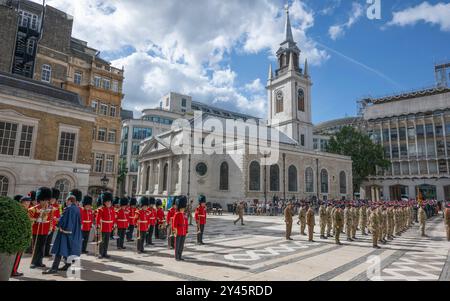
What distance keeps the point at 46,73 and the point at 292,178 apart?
113 ft

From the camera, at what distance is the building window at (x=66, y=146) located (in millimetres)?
20375

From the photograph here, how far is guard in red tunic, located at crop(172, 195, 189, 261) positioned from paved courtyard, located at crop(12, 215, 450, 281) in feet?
1.36

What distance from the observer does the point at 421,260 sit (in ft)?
30.3

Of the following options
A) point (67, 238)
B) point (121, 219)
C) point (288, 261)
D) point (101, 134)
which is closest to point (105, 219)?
point (121, 219)

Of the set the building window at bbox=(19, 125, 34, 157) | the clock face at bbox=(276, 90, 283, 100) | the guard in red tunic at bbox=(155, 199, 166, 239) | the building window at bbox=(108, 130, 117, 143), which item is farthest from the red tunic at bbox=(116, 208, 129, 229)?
the clock face at bbox=(276, 90, 283, 100)

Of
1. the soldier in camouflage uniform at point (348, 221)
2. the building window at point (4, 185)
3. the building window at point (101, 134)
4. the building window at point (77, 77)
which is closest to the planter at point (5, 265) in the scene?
the soldier in camouflage uniform at point (348, 221)

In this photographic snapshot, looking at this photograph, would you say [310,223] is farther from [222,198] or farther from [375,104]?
[375,104]

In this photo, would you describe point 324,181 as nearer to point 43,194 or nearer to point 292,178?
point 292,178

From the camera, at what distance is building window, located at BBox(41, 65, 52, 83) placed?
99.4ft

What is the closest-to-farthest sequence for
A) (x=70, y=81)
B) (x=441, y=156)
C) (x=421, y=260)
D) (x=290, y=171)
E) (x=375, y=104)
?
1. (x=421, y=260)
2. (x=70, y=81)
3. (x=290, y=171)
4. (x=441, y=156)
5. (x=375, y=104)

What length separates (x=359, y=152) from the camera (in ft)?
179

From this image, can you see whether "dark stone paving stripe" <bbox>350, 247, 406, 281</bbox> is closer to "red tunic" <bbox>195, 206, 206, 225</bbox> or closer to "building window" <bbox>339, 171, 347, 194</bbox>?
"red tunic" <bbox>195, 206, 206, 225</bbox>

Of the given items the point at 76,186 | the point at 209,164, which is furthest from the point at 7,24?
the point at 209,164
